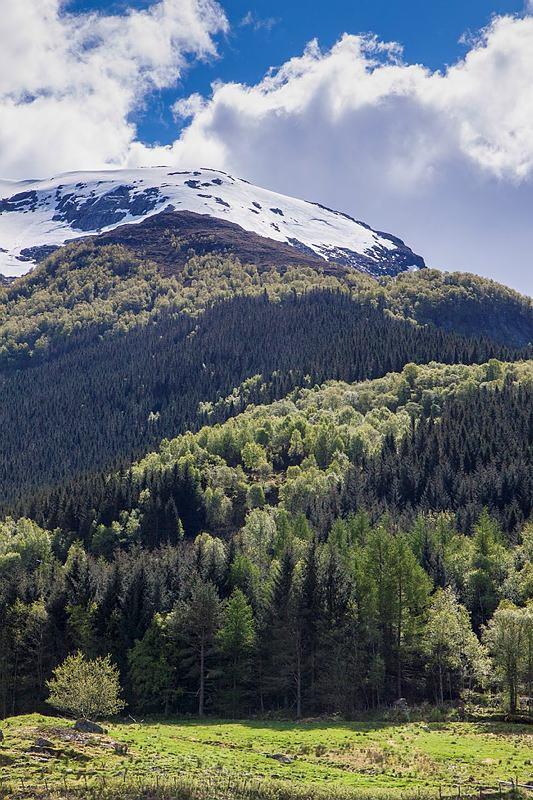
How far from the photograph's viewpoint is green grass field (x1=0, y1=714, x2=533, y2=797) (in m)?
47.6

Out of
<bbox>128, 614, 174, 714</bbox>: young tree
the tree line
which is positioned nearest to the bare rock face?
the tree line

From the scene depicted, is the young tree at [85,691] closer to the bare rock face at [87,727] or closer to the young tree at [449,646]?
the bare rock face at [87,727]

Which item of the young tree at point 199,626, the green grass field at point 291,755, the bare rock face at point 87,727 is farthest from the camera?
the young tree at point 199,626

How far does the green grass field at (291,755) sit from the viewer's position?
4756 cm

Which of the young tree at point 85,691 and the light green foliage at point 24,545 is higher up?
the light green foliage at point 24,545

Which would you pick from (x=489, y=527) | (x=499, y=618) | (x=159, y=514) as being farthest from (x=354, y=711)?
(x=159, y=514)

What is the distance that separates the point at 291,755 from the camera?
57.5 meters

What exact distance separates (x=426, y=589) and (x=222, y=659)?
88.1 ft

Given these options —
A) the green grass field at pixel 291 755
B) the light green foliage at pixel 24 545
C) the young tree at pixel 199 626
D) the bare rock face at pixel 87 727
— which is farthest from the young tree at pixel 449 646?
the light green foliage at pixel 24 545

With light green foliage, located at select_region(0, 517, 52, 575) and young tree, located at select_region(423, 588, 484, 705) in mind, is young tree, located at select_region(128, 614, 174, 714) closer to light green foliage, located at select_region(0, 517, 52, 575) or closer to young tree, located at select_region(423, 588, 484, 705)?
young tree, located at select_region(423, 588, 484, 705)

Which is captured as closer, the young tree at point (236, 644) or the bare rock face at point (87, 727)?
the bare rock face at point (87, 727)

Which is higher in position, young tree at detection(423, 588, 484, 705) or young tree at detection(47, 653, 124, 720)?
young tree at detection(423, 588, 484, 705)

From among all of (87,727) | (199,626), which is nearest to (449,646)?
(199,626)

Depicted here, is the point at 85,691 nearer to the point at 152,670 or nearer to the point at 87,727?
the point at 87,727
